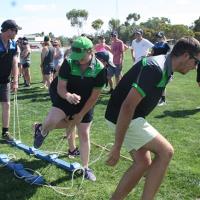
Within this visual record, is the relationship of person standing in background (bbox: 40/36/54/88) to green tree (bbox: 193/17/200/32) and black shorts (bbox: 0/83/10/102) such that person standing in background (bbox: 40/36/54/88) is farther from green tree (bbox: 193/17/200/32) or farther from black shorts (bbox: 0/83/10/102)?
green tree (bbox: 193/17/200/32)

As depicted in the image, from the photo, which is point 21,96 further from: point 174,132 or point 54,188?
point 54,188

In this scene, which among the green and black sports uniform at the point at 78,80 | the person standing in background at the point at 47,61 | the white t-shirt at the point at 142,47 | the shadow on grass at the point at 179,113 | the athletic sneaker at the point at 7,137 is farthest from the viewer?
the person standing in background at the point at 47,61

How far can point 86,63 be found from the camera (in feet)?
15.9

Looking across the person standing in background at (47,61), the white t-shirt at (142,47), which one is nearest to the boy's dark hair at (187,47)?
the white t-shirt at (142,47)

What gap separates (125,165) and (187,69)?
2.45 metres

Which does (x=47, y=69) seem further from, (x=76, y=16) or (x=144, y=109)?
(x=76, y=16)

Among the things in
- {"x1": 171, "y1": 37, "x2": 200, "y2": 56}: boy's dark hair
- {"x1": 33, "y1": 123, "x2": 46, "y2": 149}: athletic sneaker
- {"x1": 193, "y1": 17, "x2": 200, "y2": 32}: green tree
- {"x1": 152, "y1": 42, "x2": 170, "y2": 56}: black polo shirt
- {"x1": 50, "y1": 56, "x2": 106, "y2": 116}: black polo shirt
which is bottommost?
{"x1": 193, "y1": 17, "x2": 200, "y2": 32}: green tree

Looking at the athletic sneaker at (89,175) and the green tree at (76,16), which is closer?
the athletic sneaker at (89,175)

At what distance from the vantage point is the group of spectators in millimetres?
3531

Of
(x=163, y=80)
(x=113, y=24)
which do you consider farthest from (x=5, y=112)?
(x=113, y=24)

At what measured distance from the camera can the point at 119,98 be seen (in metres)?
3.86

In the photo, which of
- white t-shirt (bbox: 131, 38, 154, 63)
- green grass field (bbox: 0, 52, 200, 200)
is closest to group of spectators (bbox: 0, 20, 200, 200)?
green grass field (bbox: 0, 52, 200, 200)

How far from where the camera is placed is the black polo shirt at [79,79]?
4883 millimetres

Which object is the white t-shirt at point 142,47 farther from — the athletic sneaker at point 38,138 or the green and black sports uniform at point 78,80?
the green and black sports uniform at point 78,80
